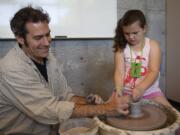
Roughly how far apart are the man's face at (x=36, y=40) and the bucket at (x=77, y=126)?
38 centimetres

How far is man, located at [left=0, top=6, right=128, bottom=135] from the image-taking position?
1104mm

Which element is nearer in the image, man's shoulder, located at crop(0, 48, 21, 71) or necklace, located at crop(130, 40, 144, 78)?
man's shoulder, located at crop(0, 48, 21, 71)

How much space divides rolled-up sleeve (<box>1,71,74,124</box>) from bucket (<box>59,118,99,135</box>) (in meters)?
0.04

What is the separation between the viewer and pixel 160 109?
1.23m

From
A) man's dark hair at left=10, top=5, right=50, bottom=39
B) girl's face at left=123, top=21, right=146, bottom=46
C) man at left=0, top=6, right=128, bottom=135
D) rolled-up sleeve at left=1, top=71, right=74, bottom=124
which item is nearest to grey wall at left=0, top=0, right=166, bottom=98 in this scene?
girl's face at left=123, top=21, right=146, bottom=46

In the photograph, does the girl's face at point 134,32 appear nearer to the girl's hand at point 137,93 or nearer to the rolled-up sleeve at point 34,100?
the girl's hand at point 137,93

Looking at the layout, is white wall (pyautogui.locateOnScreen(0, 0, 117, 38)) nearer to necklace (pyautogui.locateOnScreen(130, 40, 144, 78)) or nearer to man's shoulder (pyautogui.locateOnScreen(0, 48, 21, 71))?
necklace (pyautogui.locateOnScreen(130, 40, 144, 78))

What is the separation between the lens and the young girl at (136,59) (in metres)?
1.55

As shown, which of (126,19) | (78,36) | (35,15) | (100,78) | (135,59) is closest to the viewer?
(35,15)

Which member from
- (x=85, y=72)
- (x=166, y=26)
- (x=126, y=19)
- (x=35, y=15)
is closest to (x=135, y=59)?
(x=126, y=19)

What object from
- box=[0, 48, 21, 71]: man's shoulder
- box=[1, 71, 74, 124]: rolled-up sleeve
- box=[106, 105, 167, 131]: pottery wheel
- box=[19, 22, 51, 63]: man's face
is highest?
box=[19, 22, 51, 63]: man's face

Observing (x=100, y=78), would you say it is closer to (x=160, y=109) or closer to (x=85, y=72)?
(x=85, y=72)

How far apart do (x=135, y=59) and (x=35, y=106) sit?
843 millimetres

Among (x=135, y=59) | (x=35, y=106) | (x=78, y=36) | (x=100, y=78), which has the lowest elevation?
(x=100, y=78)
